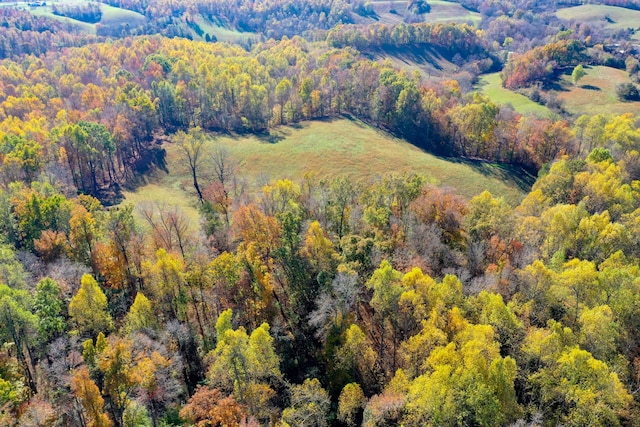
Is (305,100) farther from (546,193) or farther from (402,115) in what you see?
(546,193)

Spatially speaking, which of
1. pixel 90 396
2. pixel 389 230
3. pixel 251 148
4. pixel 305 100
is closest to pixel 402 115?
pixel 305 100

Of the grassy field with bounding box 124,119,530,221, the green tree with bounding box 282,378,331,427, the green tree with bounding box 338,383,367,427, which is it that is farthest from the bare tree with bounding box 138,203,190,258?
the green tree with bounding box 338,383,367,427

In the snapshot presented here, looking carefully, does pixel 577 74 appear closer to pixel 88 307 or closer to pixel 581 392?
pixel 581 392

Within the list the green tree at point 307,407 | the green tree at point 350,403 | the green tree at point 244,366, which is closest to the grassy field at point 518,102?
the green tree at point 350,403

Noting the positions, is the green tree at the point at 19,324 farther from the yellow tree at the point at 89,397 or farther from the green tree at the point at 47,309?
the yellow tree at the point at 89,397

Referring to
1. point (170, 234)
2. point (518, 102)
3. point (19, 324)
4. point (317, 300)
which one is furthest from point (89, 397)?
point (518, 102)

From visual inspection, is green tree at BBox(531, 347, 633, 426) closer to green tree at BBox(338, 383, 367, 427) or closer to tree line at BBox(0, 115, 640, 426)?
tree line at BBox(0, 115, 640, 426)

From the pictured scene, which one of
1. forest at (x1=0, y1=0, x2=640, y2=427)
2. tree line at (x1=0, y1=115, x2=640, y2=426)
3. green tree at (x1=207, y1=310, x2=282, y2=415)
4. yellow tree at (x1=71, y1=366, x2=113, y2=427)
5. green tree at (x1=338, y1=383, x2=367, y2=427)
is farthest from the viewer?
green tree at (x1=338, y1=383, x2=367, y2=427)
